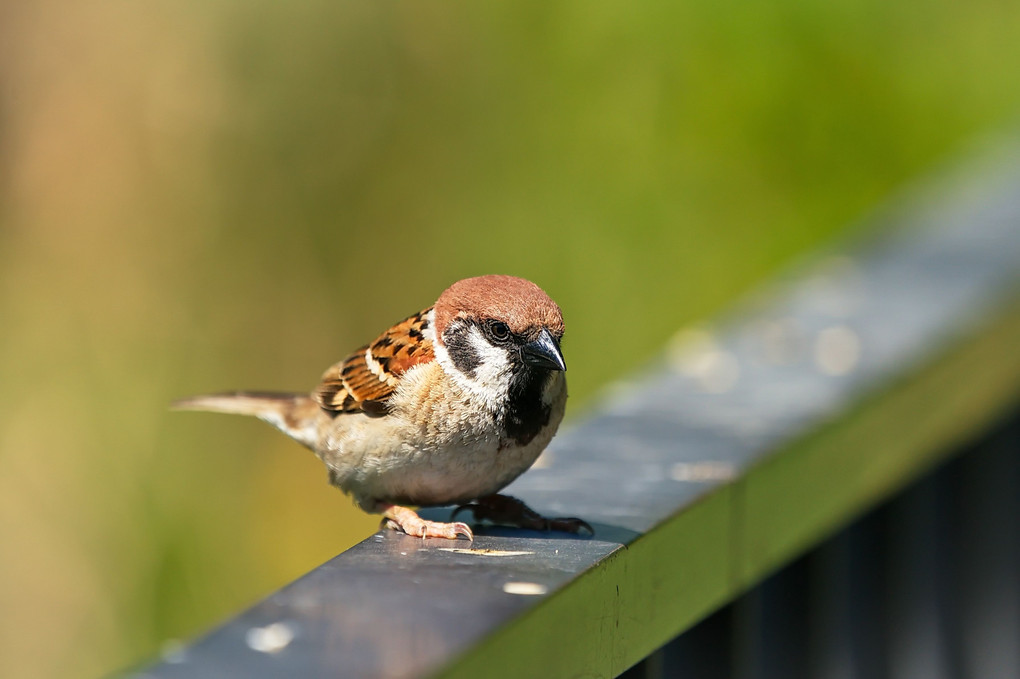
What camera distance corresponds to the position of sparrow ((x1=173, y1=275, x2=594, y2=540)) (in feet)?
6.40

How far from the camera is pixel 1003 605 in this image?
8.75 feet

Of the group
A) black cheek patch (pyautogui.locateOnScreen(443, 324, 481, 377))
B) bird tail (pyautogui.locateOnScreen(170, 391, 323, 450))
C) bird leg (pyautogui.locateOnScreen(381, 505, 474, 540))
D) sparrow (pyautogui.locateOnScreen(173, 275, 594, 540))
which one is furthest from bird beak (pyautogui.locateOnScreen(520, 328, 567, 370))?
bird tail (pyautogui.locateOnScreen(170, 391, 323, 450))

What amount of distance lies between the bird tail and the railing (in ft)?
1.95

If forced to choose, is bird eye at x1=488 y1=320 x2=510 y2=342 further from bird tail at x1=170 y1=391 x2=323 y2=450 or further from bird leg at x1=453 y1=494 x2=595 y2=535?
bird tail at x1=170 y1=391 x2=323 y2=450

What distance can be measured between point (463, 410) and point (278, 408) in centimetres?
88

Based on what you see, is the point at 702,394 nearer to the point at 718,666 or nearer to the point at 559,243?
the point at 718,666

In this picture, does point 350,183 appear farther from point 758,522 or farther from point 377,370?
point 758,522

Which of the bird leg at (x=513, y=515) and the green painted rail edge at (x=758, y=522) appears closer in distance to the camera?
the green painted rail edge at (x=758, y=522)

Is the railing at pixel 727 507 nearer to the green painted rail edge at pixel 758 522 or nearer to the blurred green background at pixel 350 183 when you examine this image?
the green painted rail edge at pixel 758 522

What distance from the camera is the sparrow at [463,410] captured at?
1.95 m

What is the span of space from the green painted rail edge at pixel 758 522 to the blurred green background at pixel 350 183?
1904mm

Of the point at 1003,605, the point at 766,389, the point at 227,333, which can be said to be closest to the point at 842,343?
the point at 766,389

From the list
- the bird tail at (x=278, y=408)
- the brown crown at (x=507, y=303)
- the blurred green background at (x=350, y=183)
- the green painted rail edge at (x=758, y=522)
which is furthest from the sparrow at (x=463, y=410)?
the blurred green background at (x=350, y=183)

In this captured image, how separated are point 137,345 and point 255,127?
2.75 feet
